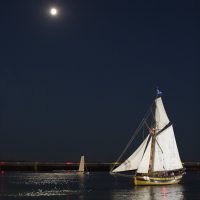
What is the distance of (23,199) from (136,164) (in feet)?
96.8

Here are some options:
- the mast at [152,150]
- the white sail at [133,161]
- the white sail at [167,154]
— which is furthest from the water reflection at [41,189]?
the white sail at [167,154]

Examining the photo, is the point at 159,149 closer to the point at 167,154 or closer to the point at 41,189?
the point at 167,154

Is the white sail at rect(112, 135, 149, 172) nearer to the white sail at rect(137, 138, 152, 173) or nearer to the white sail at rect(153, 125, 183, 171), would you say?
the white sail at rect(137, 138, 152, 173)

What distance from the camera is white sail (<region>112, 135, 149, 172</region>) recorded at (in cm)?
9844

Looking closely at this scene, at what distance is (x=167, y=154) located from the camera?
10738 cm

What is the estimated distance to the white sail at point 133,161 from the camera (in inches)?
3875

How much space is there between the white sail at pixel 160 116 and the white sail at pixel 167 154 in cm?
210

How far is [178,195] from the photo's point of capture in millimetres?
88125

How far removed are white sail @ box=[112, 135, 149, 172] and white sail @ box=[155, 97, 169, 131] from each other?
944cm

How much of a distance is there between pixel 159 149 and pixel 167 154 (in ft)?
7.46

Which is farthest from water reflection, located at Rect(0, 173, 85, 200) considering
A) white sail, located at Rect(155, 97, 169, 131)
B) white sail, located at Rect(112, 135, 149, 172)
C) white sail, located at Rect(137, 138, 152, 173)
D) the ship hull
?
white sail, located at Rect(155, 97, 169, 131)

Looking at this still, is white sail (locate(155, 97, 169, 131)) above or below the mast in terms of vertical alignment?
above

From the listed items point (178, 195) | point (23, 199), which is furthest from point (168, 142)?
point (23, 199)

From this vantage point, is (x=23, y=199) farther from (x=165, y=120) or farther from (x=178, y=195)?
(x=165, y=120)
